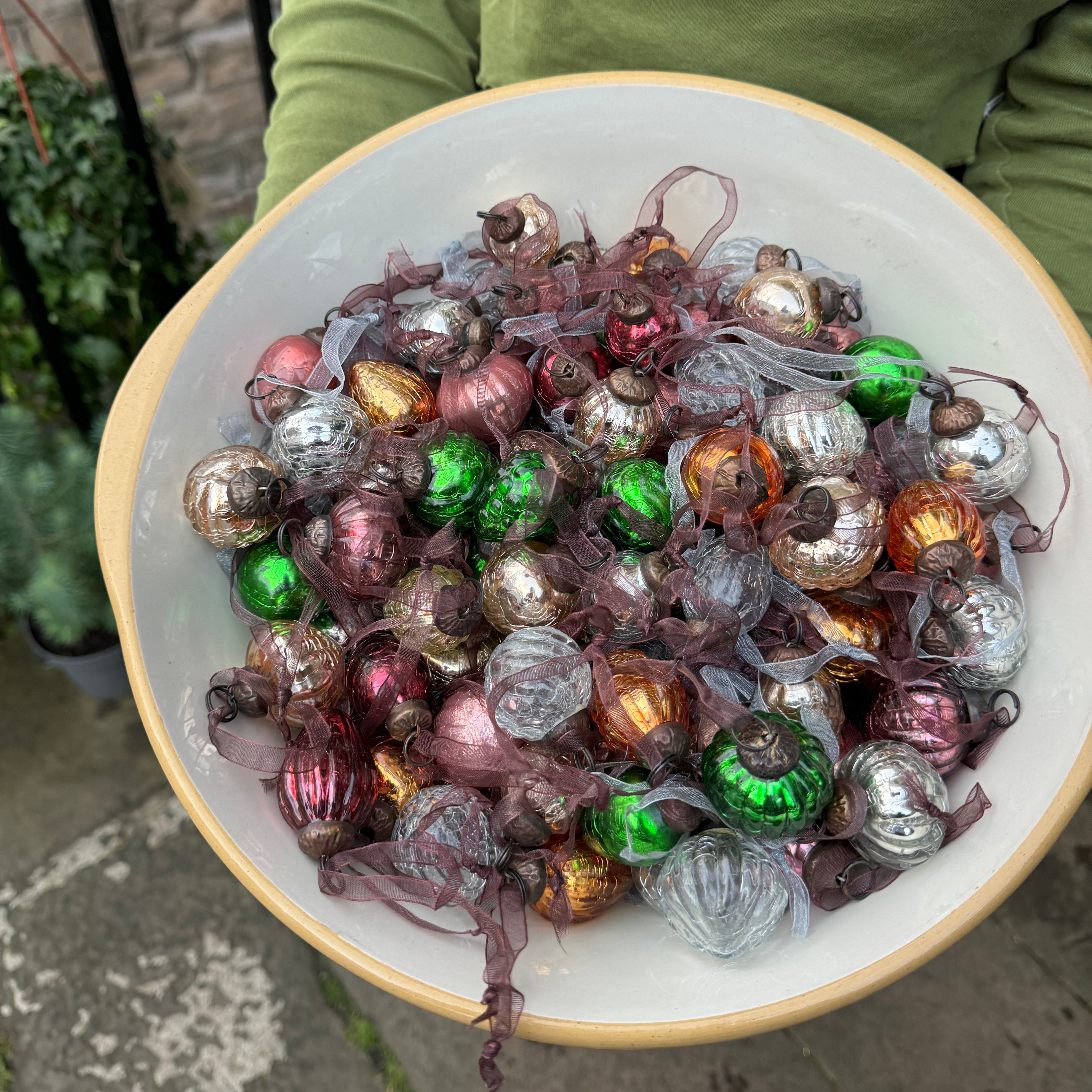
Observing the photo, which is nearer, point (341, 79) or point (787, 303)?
point (787, 303)

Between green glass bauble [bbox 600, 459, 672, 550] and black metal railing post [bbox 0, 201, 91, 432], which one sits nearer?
green glass bauble [bbox 600, 459, 672, 550]

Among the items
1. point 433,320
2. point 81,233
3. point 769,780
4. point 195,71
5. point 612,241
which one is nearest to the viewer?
point 769,780

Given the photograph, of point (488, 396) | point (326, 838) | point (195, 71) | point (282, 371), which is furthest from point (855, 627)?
point (195, 71)

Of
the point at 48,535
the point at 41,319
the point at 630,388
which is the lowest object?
the point at 48,535

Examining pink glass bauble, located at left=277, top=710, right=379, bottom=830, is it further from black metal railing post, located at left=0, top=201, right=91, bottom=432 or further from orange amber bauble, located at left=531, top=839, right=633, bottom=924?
black metal railing post, located at left=0, top=201, right=91, bottom=432

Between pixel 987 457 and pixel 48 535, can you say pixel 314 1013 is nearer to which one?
pixel 48 535

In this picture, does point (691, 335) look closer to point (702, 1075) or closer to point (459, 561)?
point (459, 561)

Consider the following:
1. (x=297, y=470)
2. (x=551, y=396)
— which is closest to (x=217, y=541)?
(x=297, y=470)

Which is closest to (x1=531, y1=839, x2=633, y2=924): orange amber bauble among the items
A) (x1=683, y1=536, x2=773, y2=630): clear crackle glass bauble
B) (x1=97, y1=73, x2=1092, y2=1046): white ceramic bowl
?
(x1=97, y1=73, x2=1092, y2=1046): white ceramic bowl
